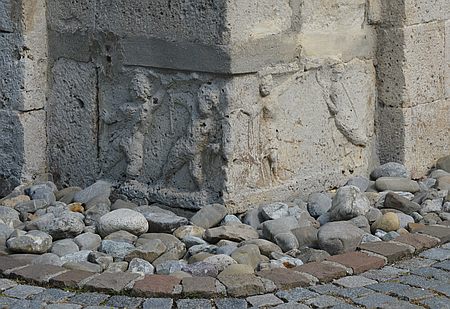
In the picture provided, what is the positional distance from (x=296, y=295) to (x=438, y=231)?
1267mm

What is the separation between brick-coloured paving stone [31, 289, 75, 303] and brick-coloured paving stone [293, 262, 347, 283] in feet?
3.70

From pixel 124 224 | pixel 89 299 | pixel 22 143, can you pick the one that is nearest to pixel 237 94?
pixel 124 224

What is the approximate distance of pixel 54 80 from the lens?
6914 millimetres

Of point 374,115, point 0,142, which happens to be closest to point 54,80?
point 0,142

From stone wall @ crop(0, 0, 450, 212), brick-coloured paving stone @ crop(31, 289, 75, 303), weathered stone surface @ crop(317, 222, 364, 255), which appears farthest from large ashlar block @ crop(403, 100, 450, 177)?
brick-coloured paving stone @ crop(31, 289, 75, 303)

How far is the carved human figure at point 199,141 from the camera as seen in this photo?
612cm

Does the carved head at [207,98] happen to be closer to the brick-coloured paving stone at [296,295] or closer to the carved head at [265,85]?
the carved head at [265,85]

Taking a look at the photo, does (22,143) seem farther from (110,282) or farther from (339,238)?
(339,238)

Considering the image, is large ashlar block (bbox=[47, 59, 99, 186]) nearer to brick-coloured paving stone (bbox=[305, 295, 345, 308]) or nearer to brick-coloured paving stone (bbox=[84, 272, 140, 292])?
brick-coloured paving stone (bbox=[84, 272, 140, 292])

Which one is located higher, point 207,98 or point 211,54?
point 211,54

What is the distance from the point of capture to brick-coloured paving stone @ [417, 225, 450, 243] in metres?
5.74

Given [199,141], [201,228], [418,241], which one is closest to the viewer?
[418,241]

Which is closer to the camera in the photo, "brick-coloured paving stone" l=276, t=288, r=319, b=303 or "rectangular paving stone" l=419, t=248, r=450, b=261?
"brick-coloured paving stone" l=276, t=288, r=319, b=303

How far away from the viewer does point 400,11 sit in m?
6.96
